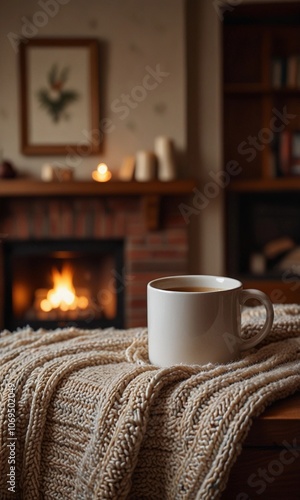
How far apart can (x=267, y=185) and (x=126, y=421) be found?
98.1 inches

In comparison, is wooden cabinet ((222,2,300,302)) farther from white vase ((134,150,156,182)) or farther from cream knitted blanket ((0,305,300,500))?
cream knitted blanket ((0,305,300,500))

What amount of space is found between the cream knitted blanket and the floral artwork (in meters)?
2.26

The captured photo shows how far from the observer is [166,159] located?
9.01 feet

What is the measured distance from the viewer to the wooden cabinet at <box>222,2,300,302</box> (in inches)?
118

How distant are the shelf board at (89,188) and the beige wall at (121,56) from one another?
187mm

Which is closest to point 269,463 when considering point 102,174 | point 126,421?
point 126,421

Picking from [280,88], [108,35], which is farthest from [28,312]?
[280,88]

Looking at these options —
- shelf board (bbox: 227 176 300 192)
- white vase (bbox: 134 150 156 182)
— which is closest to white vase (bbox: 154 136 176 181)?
white vase (bbox: 134 150 156 182)

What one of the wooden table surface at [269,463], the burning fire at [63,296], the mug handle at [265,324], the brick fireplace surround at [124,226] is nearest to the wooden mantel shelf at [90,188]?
the brick fireplace surround at [124,226]

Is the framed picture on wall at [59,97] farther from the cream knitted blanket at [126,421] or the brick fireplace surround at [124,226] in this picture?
the cream knitted blanket at [126,421]

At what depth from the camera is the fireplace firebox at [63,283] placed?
291 centimetres

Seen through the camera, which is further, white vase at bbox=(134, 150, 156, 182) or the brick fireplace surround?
the brick fireplace surround

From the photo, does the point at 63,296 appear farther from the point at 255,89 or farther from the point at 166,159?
the point at 255,89

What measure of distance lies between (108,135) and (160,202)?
409 mm
